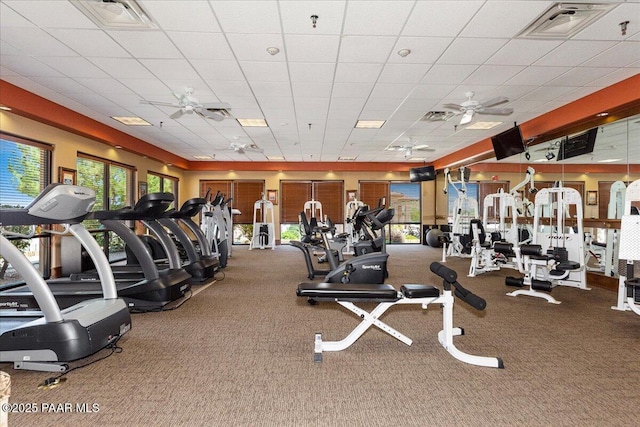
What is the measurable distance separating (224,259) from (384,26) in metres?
5.07

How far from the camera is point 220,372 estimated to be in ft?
7.81

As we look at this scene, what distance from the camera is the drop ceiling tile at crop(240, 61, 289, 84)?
3.99 meters

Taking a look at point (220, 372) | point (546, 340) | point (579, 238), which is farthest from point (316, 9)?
point (579, 238)

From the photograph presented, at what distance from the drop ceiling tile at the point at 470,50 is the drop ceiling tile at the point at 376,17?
747mm

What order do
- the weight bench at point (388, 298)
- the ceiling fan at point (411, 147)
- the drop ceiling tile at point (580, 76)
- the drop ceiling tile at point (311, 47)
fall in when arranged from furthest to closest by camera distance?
the ceiling fan at point (411, 147), the drop ceiling tile at point (580, 76), the drop ceiling tile at point (311, 47), the weight bench at point (388, 298)

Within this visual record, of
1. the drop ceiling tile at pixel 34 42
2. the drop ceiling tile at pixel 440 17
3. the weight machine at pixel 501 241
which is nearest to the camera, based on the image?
the drop ceiling tile at pixel 440 17

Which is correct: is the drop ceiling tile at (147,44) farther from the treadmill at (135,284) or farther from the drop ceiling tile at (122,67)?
the treadmill at (135,284)

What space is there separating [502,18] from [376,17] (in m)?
1.13

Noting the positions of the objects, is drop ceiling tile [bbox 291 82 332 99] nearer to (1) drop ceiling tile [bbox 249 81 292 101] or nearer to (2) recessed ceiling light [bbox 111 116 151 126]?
(1) drop ceiling tile [bbox 249 81 292 101]

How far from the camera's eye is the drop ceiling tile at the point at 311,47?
3.38 m

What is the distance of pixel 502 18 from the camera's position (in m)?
3.03

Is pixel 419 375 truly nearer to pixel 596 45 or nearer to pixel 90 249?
pixel 90 249

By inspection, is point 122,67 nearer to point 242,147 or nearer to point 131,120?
point 131,120

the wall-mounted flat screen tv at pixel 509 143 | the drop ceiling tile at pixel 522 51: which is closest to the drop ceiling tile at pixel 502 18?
the drop ceiling tile at pixel 522 51
